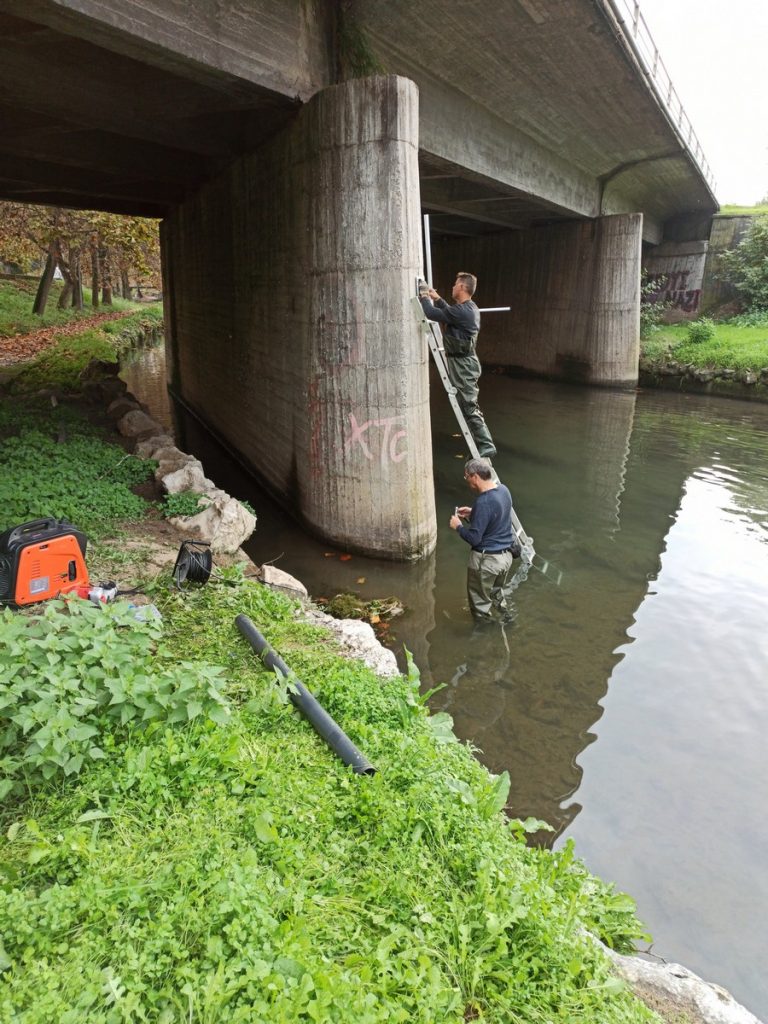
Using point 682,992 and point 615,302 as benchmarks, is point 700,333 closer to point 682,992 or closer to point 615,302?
point 615,302

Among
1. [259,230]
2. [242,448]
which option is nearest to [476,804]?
[259,230]

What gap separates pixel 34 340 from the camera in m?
27.2

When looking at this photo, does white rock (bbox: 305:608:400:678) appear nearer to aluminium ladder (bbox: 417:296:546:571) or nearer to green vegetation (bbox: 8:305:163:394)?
aluminium ladder (bbox: 417:296:546:571)

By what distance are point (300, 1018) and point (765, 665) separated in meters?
6.38

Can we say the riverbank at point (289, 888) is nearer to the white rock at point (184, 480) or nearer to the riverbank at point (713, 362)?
Answer: the white rock at point (184, 480)

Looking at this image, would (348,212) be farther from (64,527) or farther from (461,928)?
(461,928)

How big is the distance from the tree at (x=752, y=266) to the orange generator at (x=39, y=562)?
103 ft

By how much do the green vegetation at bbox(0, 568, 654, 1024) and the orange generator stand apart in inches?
48.0

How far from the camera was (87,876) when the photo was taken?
273cm

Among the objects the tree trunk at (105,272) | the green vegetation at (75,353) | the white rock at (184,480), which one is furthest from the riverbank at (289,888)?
the tree trunk at (105,272)

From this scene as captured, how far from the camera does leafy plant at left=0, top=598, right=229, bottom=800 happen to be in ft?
10.5

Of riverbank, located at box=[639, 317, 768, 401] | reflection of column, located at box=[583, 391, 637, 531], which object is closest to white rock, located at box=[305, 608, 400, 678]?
reflection of column, located at box=[583, 391, 637, 531]

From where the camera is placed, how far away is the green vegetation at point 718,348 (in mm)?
22656

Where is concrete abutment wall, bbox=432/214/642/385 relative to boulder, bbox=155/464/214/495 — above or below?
above
